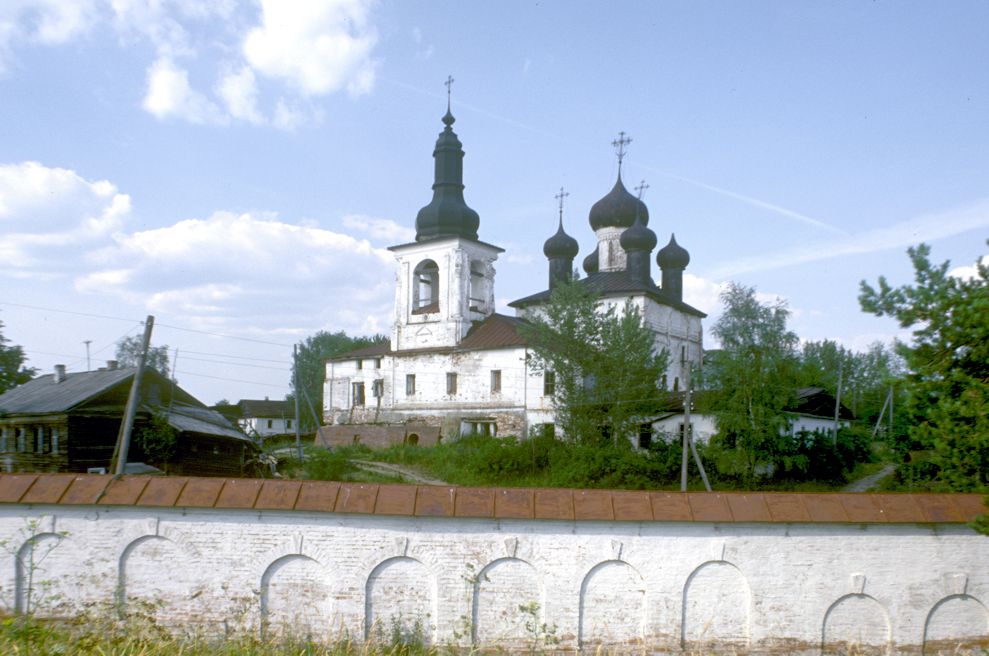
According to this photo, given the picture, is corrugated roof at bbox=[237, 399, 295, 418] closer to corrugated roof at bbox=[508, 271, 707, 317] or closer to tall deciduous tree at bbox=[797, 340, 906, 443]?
corrugated roof at bbox=[508, 271, 707, 317]

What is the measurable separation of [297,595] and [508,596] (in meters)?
2.90

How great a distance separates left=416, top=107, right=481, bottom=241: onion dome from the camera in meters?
35.1

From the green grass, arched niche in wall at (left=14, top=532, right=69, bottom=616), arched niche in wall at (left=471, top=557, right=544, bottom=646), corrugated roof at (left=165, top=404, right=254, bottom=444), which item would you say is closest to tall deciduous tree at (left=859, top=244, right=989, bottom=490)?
arched niche in wall at (left=471, top=557, right=544, bottom=646)

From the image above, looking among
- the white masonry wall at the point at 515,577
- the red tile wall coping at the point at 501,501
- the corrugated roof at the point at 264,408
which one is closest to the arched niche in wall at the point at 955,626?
the white masonry wall at the point at 515,577

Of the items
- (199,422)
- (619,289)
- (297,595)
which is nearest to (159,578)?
(297,595)

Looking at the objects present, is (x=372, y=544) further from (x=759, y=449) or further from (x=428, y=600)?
(x=759, y=449)

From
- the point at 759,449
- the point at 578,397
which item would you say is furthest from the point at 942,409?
the point at 578,397

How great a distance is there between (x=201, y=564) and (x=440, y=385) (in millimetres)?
24252

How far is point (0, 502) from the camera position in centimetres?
1070

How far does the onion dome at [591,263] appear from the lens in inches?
1618

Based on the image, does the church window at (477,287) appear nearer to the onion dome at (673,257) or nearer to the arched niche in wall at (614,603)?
the onion dome at (673,257)

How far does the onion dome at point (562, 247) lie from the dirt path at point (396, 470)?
597 inches

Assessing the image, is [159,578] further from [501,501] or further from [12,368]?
[12,368]

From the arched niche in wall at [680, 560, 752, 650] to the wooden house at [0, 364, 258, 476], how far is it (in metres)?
17.5
